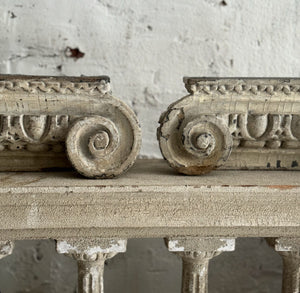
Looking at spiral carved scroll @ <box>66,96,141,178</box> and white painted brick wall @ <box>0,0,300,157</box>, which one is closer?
spiral carved scroll @ <box>66,96,141,178</box>

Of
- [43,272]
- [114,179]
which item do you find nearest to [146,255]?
[43,272]

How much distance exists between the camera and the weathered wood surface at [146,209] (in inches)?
28.0

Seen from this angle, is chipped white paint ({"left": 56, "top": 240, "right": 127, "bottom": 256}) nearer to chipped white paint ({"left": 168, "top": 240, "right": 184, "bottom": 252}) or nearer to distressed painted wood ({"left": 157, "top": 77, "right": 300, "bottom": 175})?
chipped white paint ({"left": 168, "top": 240, "right": 184, "bottom": 252})

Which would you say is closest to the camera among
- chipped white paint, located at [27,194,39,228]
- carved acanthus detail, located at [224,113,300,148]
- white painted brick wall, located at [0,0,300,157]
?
chipped white paint, located at [27,194,39,228]

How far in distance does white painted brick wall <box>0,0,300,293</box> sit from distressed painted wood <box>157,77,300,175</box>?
485 mm

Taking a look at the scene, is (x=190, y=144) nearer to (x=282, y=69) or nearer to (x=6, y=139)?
(x=6, y=139)

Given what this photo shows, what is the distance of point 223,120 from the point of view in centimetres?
80

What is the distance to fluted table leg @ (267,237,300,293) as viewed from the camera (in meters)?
0.79

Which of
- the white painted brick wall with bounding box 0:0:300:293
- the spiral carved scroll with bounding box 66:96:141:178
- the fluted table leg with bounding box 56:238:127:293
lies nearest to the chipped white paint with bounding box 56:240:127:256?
the fluted table leg with bounding box 56:238:127:293

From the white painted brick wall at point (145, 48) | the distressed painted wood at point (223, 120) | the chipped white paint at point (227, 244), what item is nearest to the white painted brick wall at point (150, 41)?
the white painted brick wall at point (145, 48)

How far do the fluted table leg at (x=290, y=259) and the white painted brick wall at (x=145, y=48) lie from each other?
45cm

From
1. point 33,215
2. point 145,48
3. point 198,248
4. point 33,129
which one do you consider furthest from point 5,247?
point 145,48

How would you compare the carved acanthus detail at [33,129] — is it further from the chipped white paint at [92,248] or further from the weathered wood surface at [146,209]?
the chipped white paint at [92,248]

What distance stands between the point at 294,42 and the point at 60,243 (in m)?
0.96
